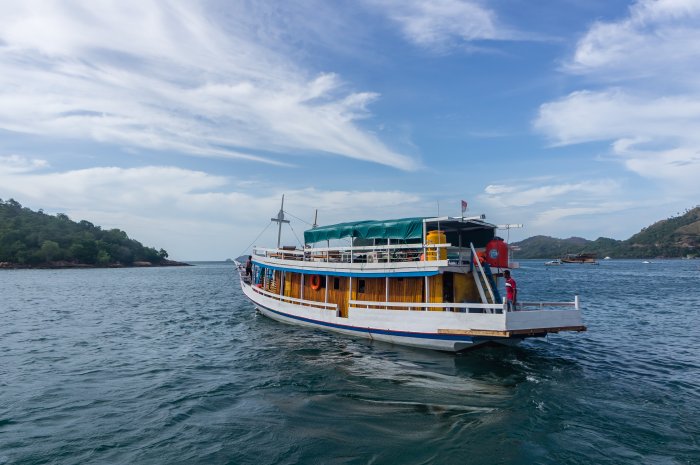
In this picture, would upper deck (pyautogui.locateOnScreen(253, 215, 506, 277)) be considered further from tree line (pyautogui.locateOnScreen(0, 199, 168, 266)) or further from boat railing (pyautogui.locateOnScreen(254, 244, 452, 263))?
tree line (pyautogui.locateOnScreen(0, 199, 168, 266))

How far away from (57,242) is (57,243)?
402 centimetres

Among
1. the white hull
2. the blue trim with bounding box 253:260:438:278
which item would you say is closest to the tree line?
the blue trim with bounding box 253:260:438:278

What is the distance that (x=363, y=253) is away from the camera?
59.5ft

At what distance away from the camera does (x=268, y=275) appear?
24969 millimetres

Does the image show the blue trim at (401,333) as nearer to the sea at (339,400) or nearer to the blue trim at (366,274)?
the sea at (339,400)

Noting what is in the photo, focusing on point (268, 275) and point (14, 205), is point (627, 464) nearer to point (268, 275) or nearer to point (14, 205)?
point (268, 275)

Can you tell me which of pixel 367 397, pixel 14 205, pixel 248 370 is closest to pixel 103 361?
pixel 248 370

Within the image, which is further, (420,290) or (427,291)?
(420,290)

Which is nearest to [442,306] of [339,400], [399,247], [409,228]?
[399,247]

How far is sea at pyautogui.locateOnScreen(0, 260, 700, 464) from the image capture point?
8.05 meters

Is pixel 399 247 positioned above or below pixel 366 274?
above

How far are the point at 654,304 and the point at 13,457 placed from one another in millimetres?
39540

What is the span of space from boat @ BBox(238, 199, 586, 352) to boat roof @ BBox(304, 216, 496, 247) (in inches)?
1.6

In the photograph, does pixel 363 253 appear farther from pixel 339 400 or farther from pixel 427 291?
pixel 339 400
